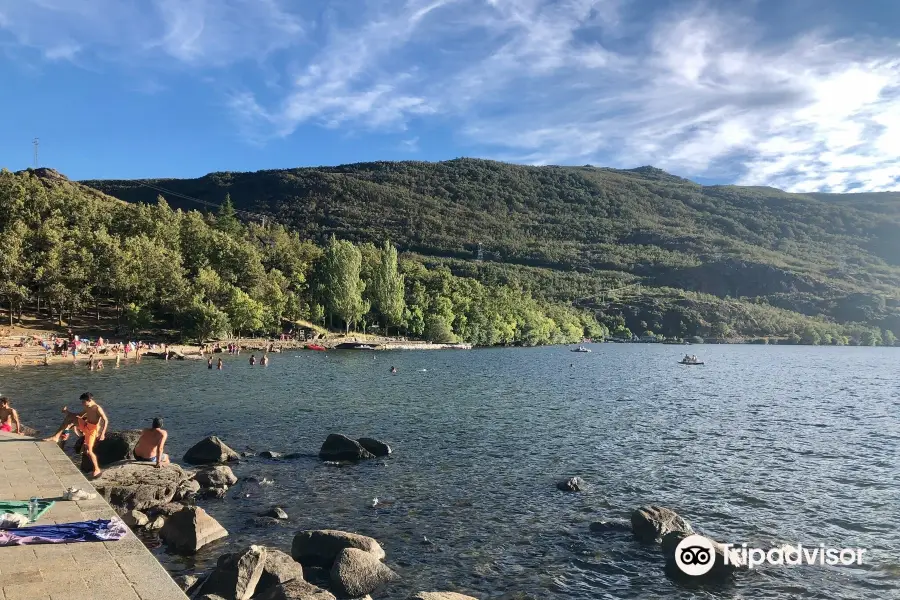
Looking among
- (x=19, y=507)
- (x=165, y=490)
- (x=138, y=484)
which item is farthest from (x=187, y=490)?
(x=19, y=507)

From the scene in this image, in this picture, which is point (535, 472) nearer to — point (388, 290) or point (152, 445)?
point (152, 445)

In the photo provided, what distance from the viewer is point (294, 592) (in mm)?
11898

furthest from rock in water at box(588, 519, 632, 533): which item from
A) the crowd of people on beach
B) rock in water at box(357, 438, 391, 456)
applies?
the crowd of people on beach

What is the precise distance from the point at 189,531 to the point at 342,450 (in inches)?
434

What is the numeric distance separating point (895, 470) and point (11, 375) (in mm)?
64885

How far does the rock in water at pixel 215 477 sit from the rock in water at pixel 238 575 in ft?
28.0

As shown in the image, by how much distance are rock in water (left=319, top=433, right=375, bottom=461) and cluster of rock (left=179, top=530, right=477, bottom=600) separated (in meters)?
10.9

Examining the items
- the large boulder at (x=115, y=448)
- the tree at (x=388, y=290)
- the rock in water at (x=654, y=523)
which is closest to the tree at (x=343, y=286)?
the tree at (x=388, y=290)

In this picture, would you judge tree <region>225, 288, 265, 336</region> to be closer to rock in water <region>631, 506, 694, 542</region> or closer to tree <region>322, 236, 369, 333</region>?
tree <region>322, 236, 369, 333</region>

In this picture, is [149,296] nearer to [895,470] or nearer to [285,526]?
[285,526]

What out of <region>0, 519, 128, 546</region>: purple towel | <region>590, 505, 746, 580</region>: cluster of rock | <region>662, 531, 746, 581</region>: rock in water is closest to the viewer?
<region>0, 519, 128, 546</region>: purple towel

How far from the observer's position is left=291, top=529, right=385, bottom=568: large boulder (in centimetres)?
1480

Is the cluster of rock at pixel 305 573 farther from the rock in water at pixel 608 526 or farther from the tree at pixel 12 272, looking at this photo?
the tree at pixel 12 272

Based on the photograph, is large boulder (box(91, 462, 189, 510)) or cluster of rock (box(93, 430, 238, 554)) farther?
large boulder (box(91, 462, 189, 510))
